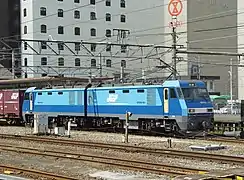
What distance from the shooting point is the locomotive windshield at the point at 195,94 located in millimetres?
26492

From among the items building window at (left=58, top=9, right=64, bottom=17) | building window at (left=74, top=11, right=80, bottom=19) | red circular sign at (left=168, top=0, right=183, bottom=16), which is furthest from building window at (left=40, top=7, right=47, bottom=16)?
red circular sign at (left=168, top=0, right=183, bottom=16)

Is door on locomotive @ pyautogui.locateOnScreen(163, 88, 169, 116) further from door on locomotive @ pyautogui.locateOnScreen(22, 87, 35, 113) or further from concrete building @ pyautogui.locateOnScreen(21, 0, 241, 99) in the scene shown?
concrete building @ pyautogui.locateOnScreen(21, 0, 241, 99)

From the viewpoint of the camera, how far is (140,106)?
28.5 meters

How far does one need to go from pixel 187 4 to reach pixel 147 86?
6199 centimetres

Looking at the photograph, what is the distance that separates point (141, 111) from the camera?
28.4 meters

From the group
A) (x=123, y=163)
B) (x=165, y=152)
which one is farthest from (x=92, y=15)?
(x=123, y=163)

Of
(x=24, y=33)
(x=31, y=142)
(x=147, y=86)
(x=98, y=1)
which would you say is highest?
(x=98, y=1)

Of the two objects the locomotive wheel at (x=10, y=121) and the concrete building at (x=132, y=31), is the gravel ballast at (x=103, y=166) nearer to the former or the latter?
the locomotive wheel at (x=10, y=121)

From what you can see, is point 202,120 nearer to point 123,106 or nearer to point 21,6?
point 123,106

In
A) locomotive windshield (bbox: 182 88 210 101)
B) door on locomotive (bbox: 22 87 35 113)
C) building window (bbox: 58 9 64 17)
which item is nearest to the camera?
locomotive windshield (bbox: 182 88 210 101)

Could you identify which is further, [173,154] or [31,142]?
[31,142]

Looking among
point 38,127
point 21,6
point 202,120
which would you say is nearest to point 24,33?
point 21,6

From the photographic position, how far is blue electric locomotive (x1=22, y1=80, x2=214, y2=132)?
2634 centimetres

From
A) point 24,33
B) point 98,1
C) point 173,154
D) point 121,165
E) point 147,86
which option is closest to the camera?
point 121,165
